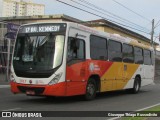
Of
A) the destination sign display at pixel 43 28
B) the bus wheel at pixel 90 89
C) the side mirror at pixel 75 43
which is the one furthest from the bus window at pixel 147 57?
the destination sign display at pixel 43 28

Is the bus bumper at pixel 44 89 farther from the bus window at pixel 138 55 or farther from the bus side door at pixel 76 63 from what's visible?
the bus window at pixel 138 55

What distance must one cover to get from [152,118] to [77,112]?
290 centimetres

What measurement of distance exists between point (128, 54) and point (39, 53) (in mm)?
7668

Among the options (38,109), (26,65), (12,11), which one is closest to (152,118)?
(38,109)

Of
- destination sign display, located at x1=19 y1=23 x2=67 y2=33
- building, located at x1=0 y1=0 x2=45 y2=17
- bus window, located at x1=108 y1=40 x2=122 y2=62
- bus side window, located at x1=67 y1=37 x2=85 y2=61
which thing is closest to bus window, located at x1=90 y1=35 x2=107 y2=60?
bus window, located at x1=108 y1=40 x2=122 y2=62

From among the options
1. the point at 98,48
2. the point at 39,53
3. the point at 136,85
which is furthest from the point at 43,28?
the point at 136,85

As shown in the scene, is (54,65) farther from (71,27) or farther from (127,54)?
(127,54)

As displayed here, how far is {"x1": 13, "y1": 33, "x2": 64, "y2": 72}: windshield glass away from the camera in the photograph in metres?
14.7

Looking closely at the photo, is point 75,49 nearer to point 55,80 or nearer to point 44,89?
point 55,80

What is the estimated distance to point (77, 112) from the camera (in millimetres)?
12719

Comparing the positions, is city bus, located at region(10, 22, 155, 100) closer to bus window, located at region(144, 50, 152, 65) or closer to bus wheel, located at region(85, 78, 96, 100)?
bus wheel, located at region(85, 78, 96, 100)

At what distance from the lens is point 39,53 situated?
14891mm

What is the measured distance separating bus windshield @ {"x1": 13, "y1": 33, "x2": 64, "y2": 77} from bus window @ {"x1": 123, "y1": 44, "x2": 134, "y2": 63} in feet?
21.6

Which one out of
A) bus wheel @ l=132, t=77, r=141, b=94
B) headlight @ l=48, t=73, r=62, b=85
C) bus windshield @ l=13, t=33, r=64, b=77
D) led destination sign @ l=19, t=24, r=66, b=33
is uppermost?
led destination sign @ l=19, t=24, r=66, b=33
